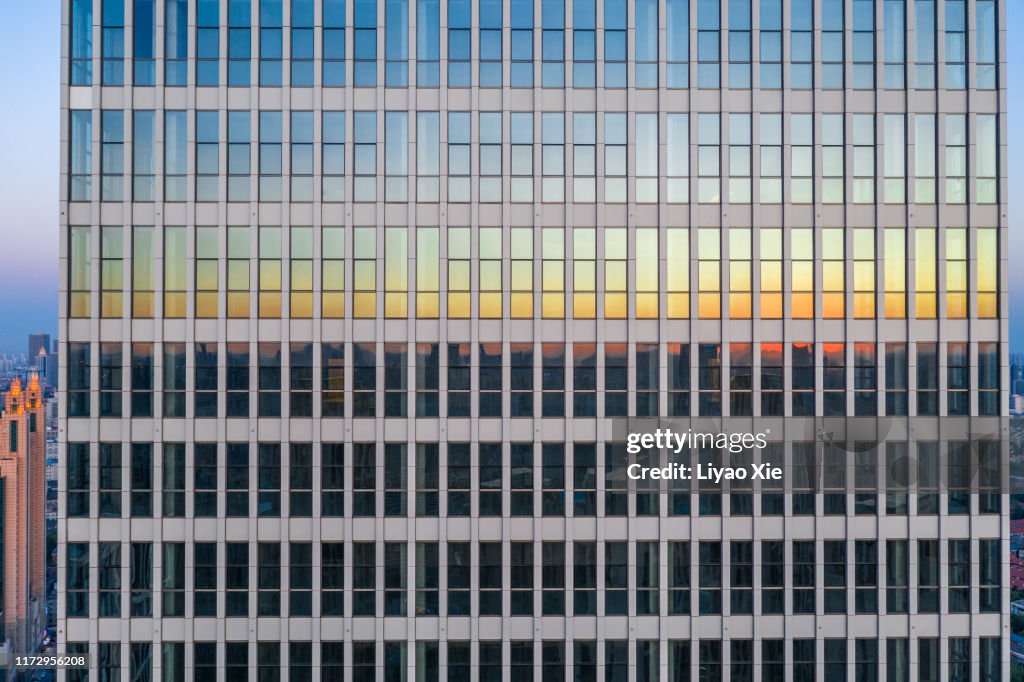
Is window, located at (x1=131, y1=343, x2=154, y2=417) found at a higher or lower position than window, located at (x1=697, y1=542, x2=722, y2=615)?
higher

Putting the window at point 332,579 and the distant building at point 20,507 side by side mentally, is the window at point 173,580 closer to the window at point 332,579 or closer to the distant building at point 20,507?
the window at point 332,579

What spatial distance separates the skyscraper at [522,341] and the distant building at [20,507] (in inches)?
888

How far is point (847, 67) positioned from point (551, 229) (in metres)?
11.7

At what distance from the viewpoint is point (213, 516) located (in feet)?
69.9

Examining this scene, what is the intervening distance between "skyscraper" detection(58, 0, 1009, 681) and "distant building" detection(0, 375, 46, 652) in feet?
74.0

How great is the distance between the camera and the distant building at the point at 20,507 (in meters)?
38.4

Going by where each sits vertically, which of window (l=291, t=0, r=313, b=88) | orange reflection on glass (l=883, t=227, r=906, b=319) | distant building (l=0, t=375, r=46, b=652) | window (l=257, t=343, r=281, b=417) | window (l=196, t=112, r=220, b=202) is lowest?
distant building (l=0, t=375, r=46, b=652)

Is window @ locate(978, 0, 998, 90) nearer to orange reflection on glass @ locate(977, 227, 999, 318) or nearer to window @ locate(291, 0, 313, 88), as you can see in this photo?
orange reflection on glass @ locate(977, 227, 999, 318)

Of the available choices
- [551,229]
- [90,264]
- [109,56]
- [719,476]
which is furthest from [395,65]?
[719,476]

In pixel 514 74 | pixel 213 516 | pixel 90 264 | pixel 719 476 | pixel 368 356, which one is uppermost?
pixel 514 74

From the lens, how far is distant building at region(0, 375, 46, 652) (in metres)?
38.4

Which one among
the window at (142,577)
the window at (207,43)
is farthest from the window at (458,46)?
the window at (142,577)

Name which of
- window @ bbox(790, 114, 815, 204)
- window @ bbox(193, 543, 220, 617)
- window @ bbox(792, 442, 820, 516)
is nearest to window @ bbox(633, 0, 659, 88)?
window @ bbox(790, 114, 815, 204)

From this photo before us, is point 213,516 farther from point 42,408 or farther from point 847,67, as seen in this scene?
point 847,67
